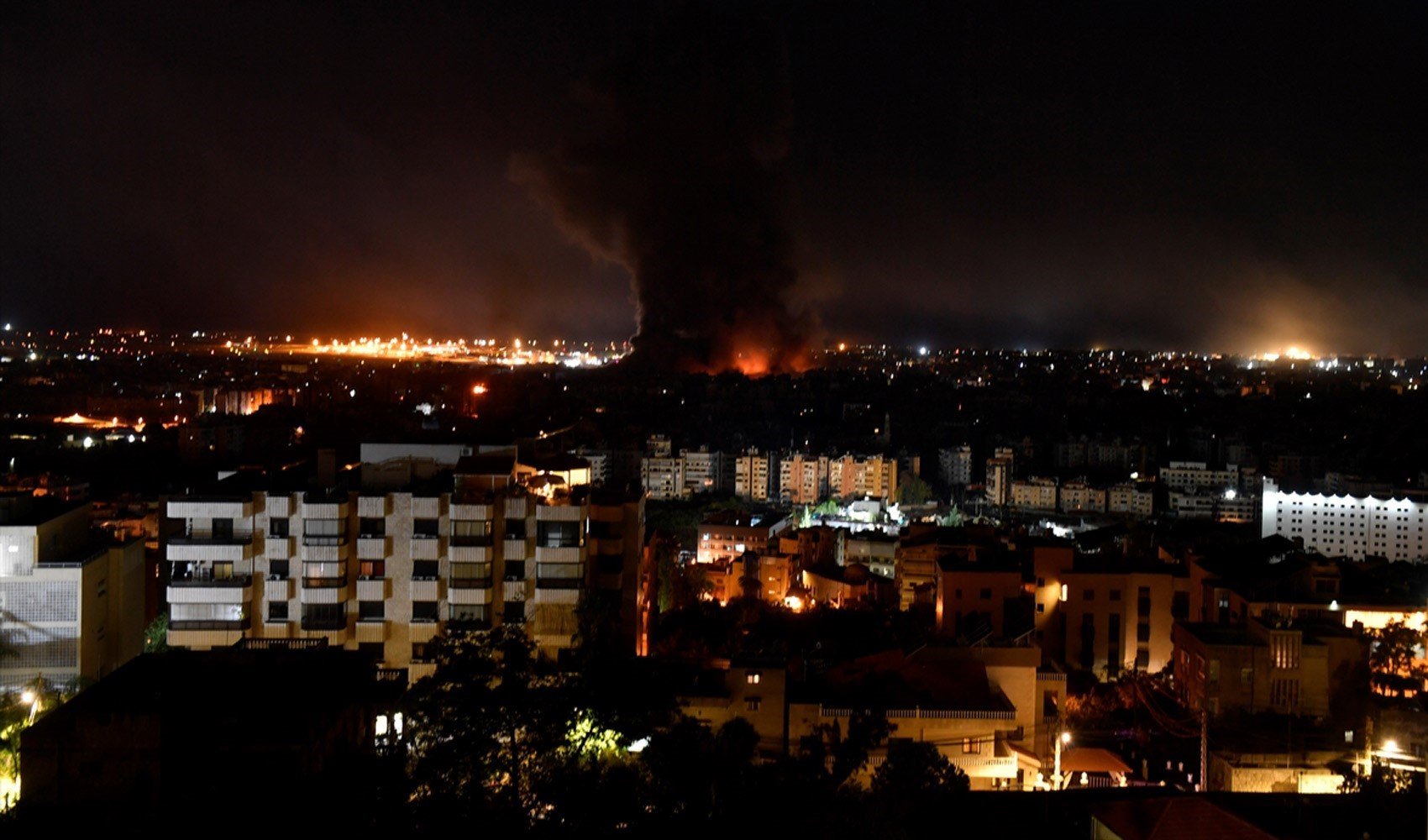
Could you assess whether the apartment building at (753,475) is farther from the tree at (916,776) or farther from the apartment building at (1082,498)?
the tree at (916,776)

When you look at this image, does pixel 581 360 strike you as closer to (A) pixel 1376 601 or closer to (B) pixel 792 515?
(B) pixel 792 515

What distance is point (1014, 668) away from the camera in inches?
274

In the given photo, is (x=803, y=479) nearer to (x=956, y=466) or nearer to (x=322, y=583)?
(x=956, y=466)

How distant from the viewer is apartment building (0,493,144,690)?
6727mm

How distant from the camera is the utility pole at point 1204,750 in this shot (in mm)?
6941

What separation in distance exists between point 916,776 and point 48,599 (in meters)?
4.88

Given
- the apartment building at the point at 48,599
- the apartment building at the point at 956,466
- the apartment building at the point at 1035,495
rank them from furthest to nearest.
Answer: the apartment building at the point at 956,466 → the apartment building at the point at 1035,495 → the apartment building at the point at 48,599

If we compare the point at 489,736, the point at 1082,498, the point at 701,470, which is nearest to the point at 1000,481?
the point at 1082,498

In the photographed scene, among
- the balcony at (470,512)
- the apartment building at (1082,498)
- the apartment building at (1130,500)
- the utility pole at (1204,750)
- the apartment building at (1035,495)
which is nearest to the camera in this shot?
the utility pole at (1204,750)

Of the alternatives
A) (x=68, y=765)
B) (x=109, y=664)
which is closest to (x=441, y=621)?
(x=109, y=664)

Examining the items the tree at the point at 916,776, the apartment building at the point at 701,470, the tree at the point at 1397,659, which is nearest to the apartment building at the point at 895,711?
the tree at the point at 916,776

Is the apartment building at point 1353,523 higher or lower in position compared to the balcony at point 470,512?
lower

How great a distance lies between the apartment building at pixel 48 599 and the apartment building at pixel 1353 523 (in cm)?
1633

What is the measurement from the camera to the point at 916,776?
5.16 meters
